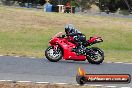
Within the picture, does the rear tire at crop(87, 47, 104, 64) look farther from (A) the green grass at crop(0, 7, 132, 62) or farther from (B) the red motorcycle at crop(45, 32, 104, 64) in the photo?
(A) the green grass at crop(0, 7, 132, 62)

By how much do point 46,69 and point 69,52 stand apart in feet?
7.71

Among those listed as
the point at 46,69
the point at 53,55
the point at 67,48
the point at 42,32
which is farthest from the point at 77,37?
the point at 42,32

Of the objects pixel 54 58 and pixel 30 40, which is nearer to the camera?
pixel 54 58

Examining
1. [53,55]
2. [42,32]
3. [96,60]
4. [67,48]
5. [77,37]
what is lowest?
[42,32]

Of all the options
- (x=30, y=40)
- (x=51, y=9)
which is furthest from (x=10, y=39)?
(x=51, y=9)

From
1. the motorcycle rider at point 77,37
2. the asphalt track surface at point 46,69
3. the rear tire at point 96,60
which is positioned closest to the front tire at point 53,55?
the asphalt track surface at point 46,69

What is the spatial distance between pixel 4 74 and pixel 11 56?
4296 mm

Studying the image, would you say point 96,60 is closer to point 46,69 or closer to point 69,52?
point 69,52

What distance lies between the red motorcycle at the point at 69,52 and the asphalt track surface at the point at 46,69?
22cm

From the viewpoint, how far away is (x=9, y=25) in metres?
35.0

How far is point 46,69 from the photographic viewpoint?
1480cm

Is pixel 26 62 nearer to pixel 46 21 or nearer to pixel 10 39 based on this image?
pixel 10 39

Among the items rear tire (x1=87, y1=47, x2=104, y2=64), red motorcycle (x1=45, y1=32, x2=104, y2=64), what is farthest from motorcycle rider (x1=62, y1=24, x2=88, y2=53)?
rear tire (x1=87, y1=47, x2=104, y2=64)

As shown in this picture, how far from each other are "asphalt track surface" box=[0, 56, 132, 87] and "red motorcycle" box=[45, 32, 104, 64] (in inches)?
8.6
